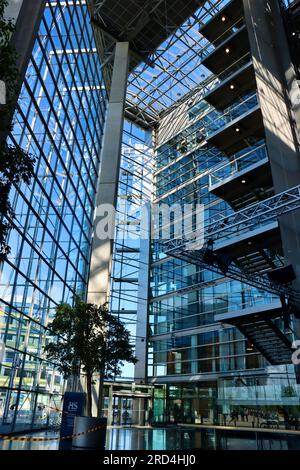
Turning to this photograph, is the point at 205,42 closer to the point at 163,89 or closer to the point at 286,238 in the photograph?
the point at 163,89

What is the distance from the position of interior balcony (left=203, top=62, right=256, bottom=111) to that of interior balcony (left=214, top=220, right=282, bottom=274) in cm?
1287

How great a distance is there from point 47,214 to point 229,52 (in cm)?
2058

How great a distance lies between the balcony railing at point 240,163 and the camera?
2344 cm

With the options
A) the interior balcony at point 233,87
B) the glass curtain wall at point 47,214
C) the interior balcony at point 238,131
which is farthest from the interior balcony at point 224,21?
Answer: the glass curtain wall at point 47,214

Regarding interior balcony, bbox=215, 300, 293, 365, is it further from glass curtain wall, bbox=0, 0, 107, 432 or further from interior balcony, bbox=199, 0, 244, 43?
interior balcony, bbox=199, 0, 244, 43

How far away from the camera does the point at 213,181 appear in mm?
26172

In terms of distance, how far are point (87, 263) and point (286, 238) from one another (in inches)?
589

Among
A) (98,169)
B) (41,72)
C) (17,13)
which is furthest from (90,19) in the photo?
(17,13)

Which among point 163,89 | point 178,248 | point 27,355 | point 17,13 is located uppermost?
point 163,89

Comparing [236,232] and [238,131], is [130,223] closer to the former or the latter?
[238,131]

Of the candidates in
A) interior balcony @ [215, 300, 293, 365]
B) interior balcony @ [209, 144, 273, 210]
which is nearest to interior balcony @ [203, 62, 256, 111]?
interior balcony @ [209, 144, 273, 210]

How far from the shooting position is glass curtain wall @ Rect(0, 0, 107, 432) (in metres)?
15.3

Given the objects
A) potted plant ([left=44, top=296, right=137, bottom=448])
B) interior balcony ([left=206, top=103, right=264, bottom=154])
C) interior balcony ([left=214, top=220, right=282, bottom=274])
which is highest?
interior balcony ([left=206, top=103, right=264, bottom=154])

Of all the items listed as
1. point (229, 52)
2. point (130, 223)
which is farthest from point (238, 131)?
point (130, 223)
